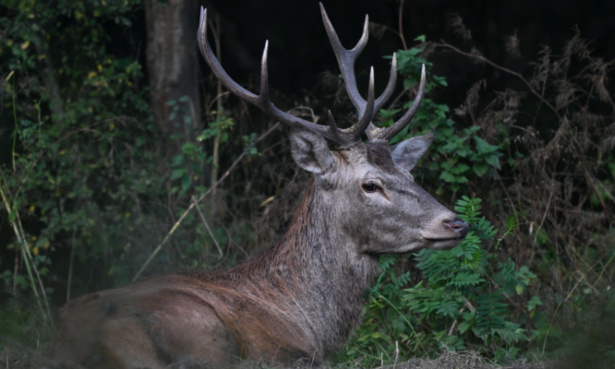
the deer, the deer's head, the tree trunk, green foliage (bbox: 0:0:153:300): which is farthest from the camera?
the tree trunk

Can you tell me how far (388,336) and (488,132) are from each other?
1756mm

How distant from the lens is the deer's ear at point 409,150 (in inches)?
213

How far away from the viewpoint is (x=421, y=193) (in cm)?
479

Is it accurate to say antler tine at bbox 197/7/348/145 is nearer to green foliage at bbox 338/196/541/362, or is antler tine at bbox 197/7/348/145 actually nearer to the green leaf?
green foliage at bbox 338/196/541/362

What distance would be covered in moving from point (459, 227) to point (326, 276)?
2.59 feet

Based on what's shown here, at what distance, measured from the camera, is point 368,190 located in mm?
4844

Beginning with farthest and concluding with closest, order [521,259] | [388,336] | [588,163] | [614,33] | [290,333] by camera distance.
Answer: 1. [614,33]
2. [588,163]
3. [521,259]
4. [388,336]
5. [290,333]

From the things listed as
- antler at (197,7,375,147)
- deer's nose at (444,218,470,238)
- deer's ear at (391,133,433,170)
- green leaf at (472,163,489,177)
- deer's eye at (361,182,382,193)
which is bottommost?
deer's nose at (444,218,470,238)

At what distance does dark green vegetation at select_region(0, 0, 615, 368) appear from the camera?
518 cm

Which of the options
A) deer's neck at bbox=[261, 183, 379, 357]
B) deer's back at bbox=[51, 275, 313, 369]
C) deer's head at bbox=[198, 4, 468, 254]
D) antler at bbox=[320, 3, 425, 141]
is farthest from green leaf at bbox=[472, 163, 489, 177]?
deer's back at bbox=[51, 275, 313, 369]

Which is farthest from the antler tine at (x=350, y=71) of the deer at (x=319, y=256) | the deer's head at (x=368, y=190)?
the deer's head at (x=368, y=190)

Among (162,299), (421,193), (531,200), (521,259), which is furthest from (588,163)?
(162,299)

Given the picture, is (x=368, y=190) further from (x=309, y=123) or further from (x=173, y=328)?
(x=173, y=328)

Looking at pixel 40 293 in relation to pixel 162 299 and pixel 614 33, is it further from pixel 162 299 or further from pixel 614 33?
pixel 614 33
